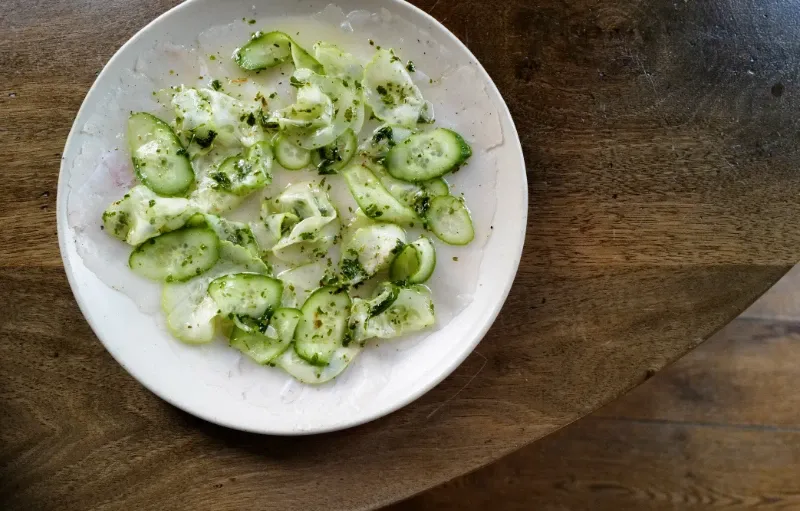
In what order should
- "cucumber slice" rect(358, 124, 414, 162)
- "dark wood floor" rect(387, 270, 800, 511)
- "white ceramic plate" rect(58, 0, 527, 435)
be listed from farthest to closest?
"dark wood floor" rect(387, 270, 800, 511) → "cucumber slice" rect(358, 124, 414, 162) → "white ceramic plate" rect(58, 0, 527, 435)

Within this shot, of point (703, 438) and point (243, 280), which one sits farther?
point (703, 438)

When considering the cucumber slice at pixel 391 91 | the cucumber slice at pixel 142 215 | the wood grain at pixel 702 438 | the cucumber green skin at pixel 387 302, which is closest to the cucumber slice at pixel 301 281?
the cucumber green skin at pixel 387 302

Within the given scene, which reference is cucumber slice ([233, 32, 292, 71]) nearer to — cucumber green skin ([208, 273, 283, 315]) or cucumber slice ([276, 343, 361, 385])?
cucumber green skin ([208, 273, 283, 315])

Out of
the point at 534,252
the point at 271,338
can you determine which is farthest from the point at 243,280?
the point at 534,252

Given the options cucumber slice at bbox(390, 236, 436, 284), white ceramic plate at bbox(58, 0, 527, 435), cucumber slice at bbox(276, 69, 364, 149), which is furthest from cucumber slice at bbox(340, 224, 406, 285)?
cucumber slice at bbox(276, 69, 364, 149)

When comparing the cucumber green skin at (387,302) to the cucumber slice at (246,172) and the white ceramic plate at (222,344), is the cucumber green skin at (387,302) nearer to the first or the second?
the white ceramic plate at (222,344)

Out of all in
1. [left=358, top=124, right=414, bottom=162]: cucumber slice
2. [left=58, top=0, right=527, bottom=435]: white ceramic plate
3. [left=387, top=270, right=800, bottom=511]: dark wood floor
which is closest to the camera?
[left=58, top=0, right=527, bottom=435]: white ceramic plate

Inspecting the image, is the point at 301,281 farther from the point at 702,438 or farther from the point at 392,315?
the point at 702,438
